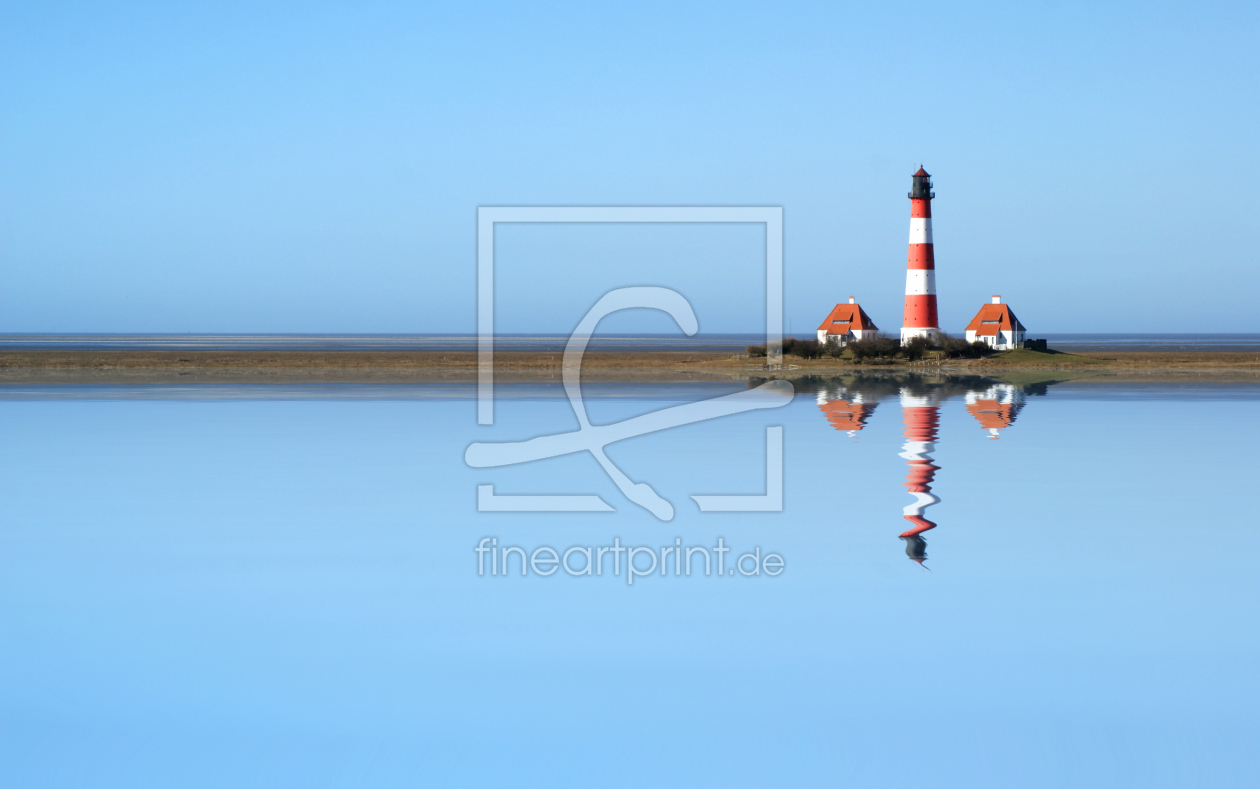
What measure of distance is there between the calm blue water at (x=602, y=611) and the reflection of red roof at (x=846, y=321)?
139 feet

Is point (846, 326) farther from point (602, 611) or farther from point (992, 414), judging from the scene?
point (602, 611)

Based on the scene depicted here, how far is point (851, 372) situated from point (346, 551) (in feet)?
129

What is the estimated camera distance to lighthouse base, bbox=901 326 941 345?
54969 mm

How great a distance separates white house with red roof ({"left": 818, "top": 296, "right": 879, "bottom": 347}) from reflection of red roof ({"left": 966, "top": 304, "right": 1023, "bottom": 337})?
18.4ft

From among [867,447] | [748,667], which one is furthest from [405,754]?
[867,447]

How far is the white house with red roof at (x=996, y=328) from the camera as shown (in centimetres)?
6125

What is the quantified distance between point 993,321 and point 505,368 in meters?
26.2

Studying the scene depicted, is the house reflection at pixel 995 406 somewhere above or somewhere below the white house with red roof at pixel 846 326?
below

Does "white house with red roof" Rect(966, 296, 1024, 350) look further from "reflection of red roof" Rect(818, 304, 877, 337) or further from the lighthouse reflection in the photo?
the lighthouse reflection

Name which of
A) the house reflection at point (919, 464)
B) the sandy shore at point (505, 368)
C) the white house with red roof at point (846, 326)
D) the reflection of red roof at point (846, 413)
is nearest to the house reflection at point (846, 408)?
the reflection of red roof at point (846, 413)

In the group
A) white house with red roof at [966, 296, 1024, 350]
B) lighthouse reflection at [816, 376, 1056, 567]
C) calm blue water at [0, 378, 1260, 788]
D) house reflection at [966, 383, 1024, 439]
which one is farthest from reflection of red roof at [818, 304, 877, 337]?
calm blue water at [0, 378, 1260, 788]

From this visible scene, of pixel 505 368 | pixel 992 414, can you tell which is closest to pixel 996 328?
pixel 505 368

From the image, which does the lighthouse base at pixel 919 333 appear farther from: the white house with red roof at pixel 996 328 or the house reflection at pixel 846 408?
the house reflection at pixel 846 408

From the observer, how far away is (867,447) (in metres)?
20.4
